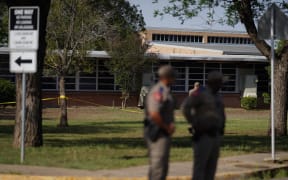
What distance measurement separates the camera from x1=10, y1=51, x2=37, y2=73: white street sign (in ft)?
42.0

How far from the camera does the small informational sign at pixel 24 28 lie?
1286 centimetres

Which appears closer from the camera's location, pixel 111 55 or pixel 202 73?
pixel 111 55

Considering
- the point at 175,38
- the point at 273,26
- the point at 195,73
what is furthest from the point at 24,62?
the point at 175,38

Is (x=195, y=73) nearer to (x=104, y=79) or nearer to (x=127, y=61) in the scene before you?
(x=104, y=79)

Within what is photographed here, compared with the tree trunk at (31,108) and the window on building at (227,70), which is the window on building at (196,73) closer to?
the window on building at (227,70)

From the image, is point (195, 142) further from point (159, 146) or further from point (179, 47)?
point (179, 47)

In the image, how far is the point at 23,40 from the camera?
12906 millimetres

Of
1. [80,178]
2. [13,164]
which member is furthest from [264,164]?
[13,164]

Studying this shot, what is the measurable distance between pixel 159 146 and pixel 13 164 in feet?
17.7

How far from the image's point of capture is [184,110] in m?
9.02

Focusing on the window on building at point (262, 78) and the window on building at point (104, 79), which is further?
the window on building at point (262, 78)

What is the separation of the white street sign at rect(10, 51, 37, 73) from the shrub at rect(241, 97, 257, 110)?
38.6 metres

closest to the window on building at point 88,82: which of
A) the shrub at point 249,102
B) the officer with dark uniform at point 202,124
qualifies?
the shrub at point 249,102

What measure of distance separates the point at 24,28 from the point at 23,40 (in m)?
0.26
